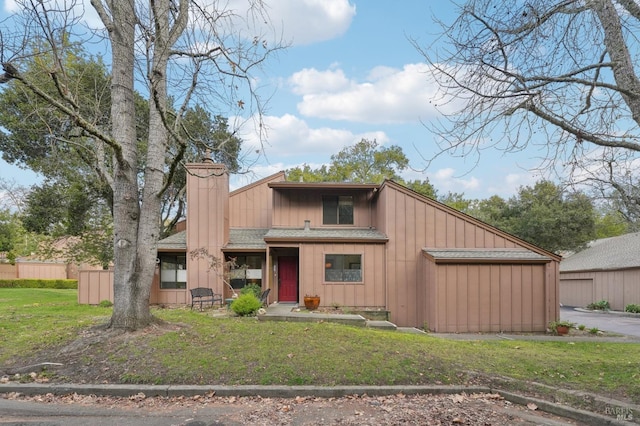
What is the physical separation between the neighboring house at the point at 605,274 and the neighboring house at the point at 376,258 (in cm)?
1172

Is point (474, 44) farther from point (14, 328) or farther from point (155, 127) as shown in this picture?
point (14, 328)

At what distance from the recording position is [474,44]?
516 centimetres

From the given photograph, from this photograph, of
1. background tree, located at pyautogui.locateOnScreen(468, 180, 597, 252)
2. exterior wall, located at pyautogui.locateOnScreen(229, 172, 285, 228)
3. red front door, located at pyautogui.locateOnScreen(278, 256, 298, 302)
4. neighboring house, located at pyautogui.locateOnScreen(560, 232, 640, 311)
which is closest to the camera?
red front door, located at pyautogui.locateOnScreen(278, 256, 298, 302)

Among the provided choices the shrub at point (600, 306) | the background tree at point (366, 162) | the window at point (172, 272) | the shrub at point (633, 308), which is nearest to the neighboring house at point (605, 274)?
the shrub at point (600, 306)

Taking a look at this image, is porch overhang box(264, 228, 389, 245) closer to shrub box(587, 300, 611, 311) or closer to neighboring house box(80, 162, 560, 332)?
neighboring house box(80, 162, 560, 332)

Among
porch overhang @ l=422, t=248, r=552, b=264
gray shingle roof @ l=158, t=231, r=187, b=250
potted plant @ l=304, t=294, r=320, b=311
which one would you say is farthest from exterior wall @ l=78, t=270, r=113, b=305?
porch overhang @ l=422, t=248, r=552, b=264

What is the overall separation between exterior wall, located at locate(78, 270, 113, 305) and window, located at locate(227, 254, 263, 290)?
493cm

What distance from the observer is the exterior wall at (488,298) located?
12.1m

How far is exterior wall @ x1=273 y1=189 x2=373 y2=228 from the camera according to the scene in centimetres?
1550

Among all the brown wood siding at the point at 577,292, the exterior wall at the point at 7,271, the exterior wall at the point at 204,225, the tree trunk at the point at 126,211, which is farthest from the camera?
the exterior wall at the point at 7,271

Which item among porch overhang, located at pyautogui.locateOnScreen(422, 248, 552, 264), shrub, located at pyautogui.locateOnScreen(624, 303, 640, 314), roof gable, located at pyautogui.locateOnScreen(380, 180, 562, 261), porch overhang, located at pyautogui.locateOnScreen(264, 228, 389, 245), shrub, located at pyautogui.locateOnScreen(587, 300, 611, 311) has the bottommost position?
shrub, located at pyautogui.locateOnScreen(587, 300, 611, 311)

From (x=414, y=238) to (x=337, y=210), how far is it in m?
3.74

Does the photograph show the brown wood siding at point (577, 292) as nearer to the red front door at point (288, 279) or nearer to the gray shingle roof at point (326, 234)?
the gray shingle roof at point (326, 234)

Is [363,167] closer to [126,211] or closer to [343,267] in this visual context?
[343,267]
